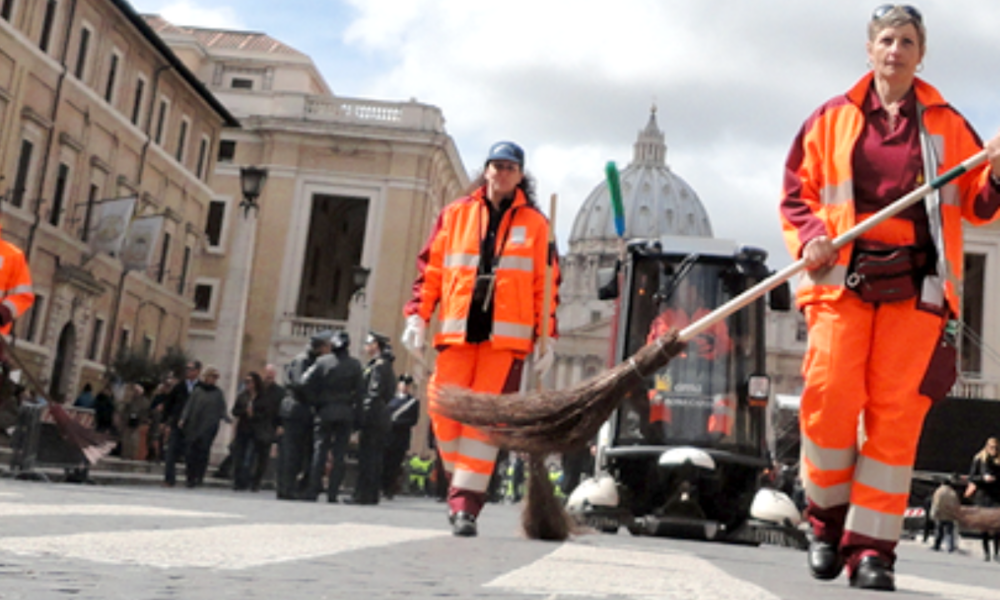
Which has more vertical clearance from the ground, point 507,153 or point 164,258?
point 164,258

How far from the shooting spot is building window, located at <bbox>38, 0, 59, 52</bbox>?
3181 cm

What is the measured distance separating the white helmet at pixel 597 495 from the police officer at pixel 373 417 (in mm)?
3488

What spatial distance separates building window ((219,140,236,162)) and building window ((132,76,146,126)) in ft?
54.5

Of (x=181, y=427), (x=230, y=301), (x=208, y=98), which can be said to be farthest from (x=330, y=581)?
(x=208, y=98)

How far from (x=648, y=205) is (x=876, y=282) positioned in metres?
169

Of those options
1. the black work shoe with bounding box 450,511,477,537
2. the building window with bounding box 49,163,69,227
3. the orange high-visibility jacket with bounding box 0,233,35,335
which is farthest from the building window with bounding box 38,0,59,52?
the black work shoe with bounding box 450,511,477,537

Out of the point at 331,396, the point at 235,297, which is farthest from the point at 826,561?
the point at 235,297

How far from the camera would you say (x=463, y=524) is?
7051 millimetres

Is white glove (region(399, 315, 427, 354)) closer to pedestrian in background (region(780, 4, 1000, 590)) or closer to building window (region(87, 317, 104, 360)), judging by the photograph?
pedestrian in background (region(780, 4, 1000, 590))

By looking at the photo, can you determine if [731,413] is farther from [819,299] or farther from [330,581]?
[330,581]

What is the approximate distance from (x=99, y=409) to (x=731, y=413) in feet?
40.6

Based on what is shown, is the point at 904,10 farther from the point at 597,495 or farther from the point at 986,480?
the point at 986,480

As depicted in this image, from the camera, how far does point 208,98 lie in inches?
1745

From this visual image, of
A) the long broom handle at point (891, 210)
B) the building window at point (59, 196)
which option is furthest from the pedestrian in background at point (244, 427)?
the building window at point (59, 196)
